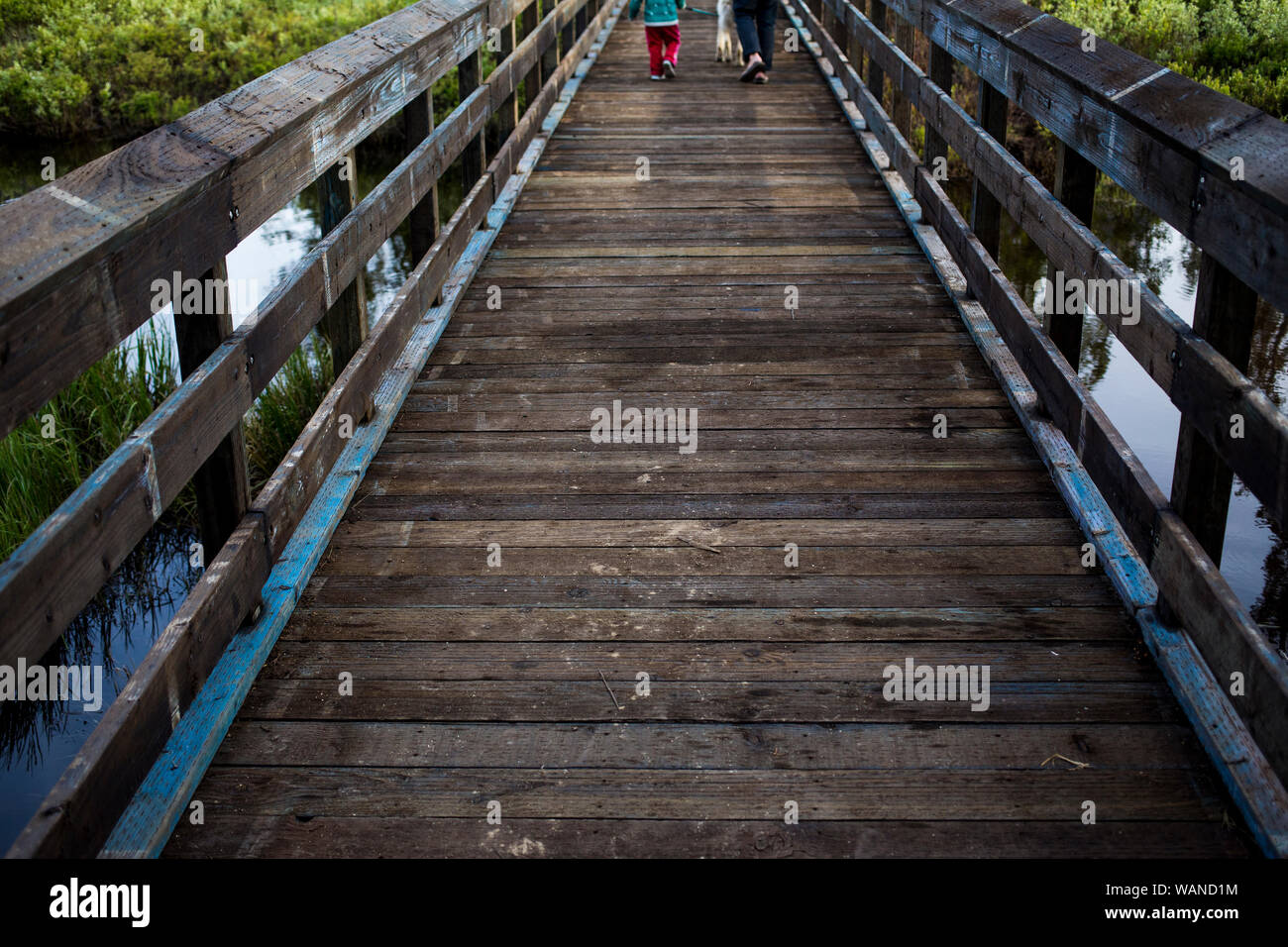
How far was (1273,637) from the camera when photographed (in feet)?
17.4

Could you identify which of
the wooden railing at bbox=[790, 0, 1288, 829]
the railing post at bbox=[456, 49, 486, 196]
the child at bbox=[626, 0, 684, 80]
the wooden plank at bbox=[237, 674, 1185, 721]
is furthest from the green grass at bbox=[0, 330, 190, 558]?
the child at bbox=[626, 0, 684, 80]

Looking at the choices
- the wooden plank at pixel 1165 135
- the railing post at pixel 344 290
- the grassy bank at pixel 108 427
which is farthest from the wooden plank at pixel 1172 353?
the grassy bank at pixel 108 427

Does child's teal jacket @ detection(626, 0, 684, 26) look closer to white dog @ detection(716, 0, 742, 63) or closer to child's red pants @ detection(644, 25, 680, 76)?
child's red pants @ detection(644, 25, 680, 76)

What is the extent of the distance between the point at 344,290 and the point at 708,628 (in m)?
1.60

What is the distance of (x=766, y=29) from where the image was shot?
1041 cm

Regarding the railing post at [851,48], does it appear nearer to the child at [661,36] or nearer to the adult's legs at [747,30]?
the adult's legs at [747,30]

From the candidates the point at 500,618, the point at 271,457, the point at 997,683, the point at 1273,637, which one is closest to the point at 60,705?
the point at 271,457

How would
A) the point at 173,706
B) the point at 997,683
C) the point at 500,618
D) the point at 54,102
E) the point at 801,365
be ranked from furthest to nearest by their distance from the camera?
the point at 54,102 → the point at 801,365 → the point at 500,618 → the point at 997,683 → the point at 173,706

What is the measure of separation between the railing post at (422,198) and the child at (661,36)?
5924 mm

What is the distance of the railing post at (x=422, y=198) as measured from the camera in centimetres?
480


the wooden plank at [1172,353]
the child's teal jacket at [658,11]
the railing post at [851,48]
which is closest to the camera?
the wooden plank at [1172,353]

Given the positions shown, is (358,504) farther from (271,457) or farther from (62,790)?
(271,457)

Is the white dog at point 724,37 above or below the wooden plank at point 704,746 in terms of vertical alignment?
above
